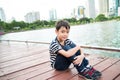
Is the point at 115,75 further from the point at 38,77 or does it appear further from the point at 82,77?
the point at 38,77

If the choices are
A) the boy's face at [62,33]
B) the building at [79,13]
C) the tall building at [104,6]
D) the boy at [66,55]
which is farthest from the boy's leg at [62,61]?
the tall building at [104,6]

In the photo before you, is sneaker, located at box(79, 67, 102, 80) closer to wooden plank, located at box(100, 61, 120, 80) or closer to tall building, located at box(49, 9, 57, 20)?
wooden plank, located at box(100, 61, 120, 80)

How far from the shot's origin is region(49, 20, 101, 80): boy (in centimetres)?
171

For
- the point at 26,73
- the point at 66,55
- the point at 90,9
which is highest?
the point at 90,9

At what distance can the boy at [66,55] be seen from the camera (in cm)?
171

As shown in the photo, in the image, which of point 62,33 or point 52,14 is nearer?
point 62,33

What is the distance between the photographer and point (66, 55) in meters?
1.76

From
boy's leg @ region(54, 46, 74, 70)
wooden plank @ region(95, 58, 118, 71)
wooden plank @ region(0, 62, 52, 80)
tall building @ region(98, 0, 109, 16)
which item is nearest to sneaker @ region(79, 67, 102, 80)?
boy's leg @ region(54, 46, 74, 70)

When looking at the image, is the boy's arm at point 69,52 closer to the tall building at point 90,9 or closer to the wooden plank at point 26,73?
the wooden plank at point 26,73

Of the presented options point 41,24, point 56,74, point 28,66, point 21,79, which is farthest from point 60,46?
point 41,24

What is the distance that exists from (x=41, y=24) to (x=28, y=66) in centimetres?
3435

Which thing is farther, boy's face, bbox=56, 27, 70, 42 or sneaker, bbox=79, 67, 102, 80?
boy's face, bbox=56, 27, 70, 42

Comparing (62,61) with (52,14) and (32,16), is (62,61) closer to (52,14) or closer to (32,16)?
(32,16)

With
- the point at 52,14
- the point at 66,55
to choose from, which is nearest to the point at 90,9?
the point at 52,14
